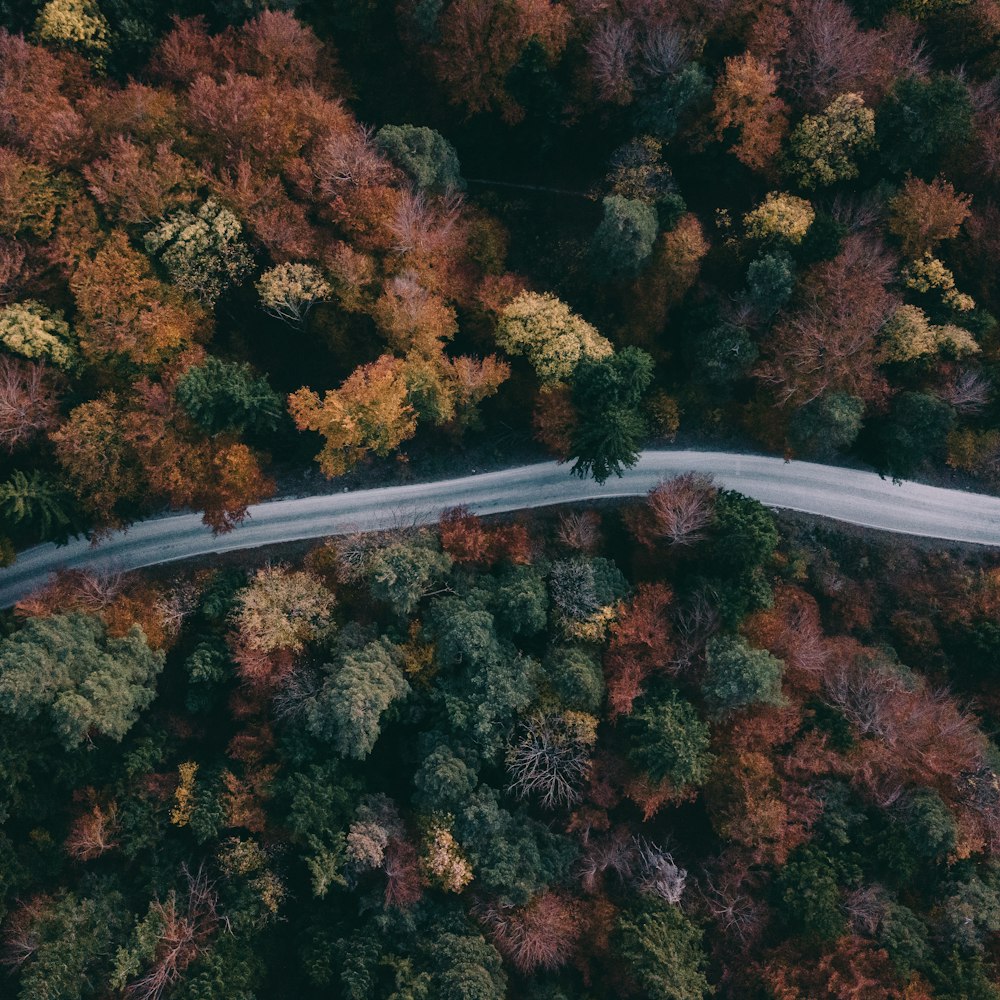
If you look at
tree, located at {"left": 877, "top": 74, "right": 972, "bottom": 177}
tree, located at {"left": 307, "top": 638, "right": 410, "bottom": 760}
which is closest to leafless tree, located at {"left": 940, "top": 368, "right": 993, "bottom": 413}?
tree, located at {"left": 877, "top": 74, "right": 972, "bottom": 177}

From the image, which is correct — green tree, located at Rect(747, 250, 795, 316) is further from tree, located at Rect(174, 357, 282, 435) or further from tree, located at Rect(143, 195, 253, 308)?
tree, located at Rect(143, 195, 253, 308)

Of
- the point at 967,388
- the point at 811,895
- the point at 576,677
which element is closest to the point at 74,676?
the point at 576,677

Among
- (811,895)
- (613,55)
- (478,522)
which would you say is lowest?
(811,895)

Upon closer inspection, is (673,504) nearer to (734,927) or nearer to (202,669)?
(734,927)

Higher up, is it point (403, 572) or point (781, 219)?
point (781, 219)

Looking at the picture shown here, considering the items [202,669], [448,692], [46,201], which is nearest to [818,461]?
[448,692]

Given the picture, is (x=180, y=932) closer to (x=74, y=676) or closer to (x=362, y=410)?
(x=74, y=676)

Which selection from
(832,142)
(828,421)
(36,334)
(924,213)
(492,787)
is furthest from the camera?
(828,421)
